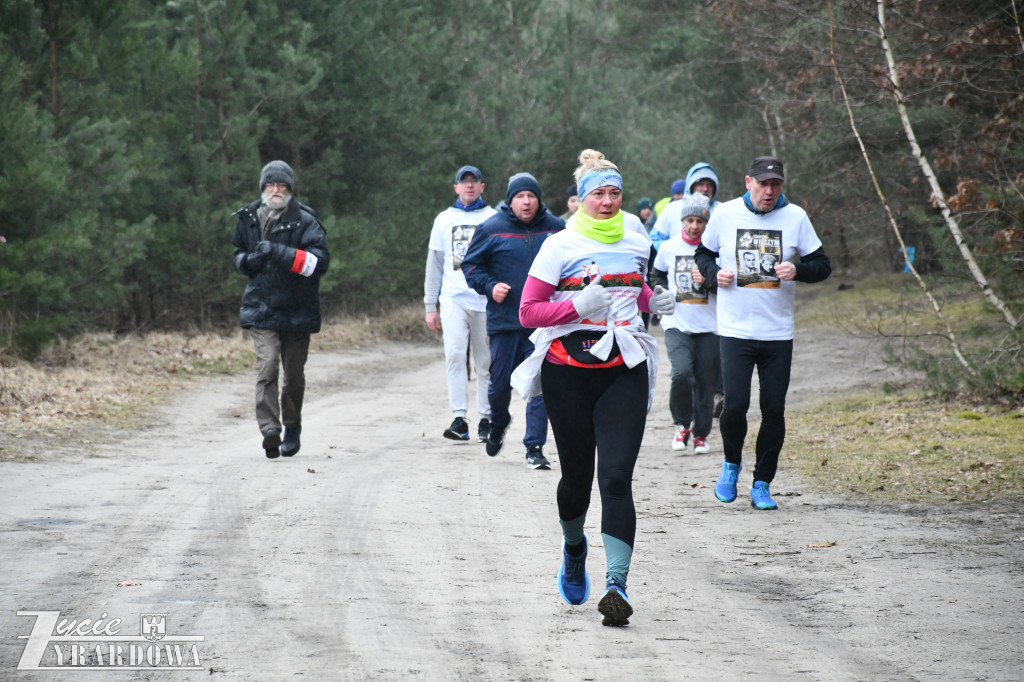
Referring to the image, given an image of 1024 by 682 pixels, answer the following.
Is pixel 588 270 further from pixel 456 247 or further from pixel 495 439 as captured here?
pixel 456 247

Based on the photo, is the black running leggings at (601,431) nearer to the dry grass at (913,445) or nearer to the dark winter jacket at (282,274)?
the dry grass at (913,445)

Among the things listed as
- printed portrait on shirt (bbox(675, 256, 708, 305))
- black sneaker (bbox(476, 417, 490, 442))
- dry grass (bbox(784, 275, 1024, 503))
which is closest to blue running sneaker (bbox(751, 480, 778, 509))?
dry grass (bbox(784, 275, 1024, 503))

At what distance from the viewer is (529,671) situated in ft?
15.1

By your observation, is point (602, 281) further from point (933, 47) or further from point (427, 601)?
point (933, 47)

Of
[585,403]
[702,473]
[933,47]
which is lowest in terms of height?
[702,473]

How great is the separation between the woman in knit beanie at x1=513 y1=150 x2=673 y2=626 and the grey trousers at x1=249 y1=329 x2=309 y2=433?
15.3ft

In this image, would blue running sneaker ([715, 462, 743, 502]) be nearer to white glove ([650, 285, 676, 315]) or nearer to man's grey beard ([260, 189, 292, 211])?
white glove ([650, 285, 676, 315])

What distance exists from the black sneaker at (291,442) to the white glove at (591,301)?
212 inches

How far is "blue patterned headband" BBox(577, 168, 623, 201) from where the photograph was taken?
570 centimetres

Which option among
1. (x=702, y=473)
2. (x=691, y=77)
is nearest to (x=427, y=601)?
(x=702, y=473)

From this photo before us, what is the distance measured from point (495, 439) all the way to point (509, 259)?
1.69 m

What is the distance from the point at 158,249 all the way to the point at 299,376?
29.0 feet

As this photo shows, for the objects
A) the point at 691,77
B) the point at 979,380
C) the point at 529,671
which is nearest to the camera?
the point at 529,671

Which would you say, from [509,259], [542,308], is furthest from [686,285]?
[542,308]
